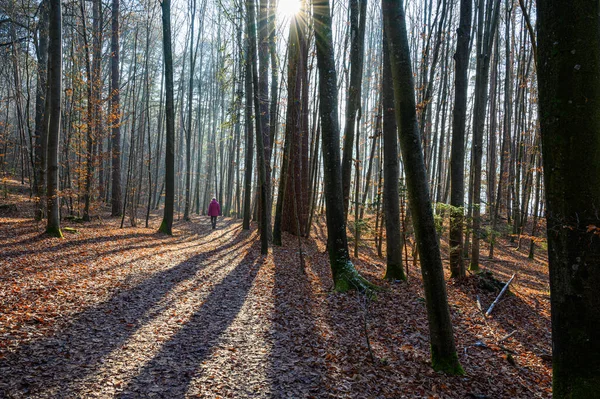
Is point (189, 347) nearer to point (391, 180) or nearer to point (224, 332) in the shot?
point (224, 332)

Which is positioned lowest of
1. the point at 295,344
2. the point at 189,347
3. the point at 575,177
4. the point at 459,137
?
the point at 295,344

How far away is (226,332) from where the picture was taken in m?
5.21

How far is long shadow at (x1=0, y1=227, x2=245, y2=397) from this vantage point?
3311 mm

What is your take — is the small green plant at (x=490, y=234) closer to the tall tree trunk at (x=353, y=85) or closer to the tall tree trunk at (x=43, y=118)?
the tall tree trunk at (x=353, y=85)

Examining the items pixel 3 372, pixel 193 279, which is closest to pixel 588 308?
pixel 3 372

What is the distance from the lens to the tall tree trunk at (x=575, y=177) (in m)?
2.21

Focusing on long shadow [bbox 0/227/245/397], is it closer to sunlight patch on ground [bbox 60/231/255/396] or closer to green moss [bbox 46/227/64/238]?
sunlight patch on ground [bbox 60/231/255/396]

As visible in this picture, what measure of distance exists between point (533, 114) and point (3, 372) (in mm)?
25349

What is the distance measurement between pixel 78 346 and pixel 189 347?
4.30ft

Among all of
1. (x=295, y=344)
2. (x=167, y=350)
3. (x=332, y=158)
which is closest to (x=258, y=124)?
(x=332, y=158)

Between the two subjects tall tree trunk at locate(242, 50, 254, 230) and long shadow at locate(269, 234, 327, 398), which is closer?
long shadow at locate(269, 234, 327, 398)

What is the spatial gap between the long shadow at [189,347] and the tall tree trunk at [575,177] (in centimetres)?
350

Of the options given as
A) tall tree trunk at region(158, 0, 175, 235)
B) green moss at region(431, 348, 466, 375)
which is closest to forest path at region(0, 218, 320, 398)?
green moss at region(431, 348, 466, 375)

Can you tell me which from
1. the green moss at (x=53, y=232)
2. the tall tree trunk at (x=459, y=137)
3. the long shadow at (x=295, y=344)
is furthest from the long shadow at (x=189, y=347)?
the tall tree trunk at (x=459, y=137)
